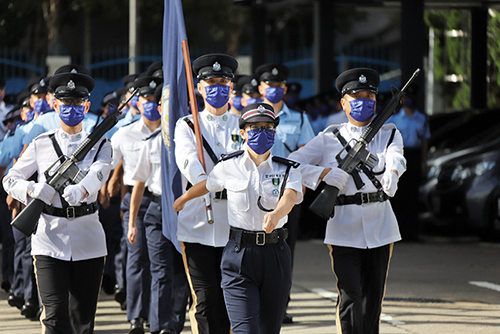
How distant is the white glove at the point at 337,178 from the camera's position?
5.50 metres

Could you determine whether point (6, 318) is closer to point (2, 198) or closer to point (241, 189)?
point (2, 198)

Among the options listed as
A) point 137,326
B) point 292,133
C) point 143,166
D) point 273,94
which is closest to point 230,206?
point 143,166

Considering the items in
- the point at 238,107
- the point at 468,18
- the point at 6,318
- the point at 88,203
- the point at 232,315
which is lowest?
the point at 6,318

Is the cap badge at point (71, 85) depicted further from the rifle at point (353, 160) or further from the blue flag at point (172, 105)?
the rifle at point (353, 160)

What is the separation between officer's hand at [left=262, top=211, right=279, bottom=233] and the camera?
4.68 m

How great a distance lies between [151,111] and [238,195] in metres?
2.62

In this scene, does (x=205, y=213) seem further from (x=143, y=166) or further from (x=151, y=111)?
(x=151, y=111)

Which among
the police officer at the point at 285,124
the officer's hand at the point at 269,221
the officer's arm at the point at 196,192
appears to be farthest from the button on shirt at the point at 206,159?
the police officer at the point at 285,124

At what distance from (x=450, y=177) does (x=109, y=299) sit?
5.49 m

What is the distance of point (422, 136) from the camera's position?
11828mm

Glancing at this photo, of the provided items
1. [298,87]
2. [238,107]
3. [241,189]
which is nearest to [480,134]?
[298,87]

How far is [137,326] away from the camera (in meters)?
6.84

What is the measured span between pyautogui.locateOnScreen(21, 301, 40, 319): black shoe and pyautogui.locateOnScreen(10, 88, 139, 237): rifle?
7.63 feet

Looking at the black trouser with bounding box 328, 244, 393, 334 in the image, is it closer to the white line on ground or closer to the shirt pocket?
the shirt pocket
